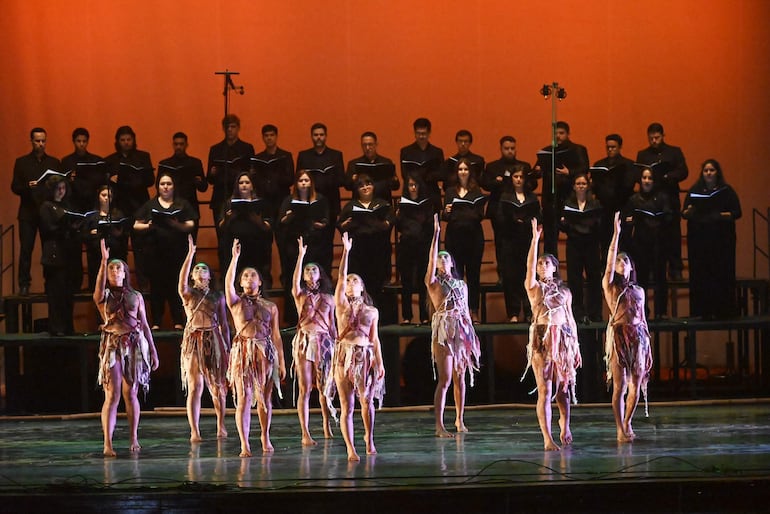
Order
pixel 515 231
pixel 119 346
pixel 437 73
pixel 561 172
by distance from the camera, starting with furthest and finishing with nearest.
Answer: pixel 437 73, pixel 561 172, pixel 515 231, pixel 119 346

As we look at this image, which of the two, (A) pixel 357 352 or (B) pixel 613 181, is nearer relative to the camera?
(A) pixel 357 352

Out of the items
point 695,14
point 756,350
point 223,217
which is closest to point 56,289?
point 223,217

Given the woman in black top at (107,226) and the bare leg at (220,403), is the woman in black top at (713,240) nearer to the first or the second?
the bare leg at (220,403)

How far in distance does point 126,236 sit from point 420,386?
279 cm

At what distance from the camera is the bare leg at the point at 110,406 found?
9273 mm

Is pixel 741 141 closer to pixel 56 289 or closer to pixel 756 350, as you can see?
pixel 756 350

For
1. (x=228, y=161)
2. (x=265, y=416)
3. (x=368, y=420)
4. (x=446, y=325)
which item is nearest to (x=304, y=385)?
(x=265, y=416)

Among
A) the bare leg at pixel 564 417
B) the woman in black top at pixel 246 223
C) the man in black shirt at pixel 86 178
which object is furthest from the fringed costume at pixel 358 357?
the man in black shirt at pixel 86 178

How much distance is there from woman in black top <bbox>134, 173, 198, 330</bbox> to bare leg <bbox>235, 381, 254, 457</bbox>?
2107 millimetres

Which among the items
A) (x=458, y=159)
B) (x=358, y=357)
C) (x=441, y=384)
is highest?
(x=458, y=159)

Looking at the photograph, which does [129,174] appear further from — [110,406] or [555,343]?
[555,343]

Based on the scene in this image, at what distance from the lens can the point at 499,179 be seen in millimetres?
11789

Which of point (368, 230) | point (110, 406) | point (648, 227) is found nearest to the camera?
point (110, 406)

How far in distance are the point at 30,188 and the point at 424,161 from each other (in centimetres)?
331
